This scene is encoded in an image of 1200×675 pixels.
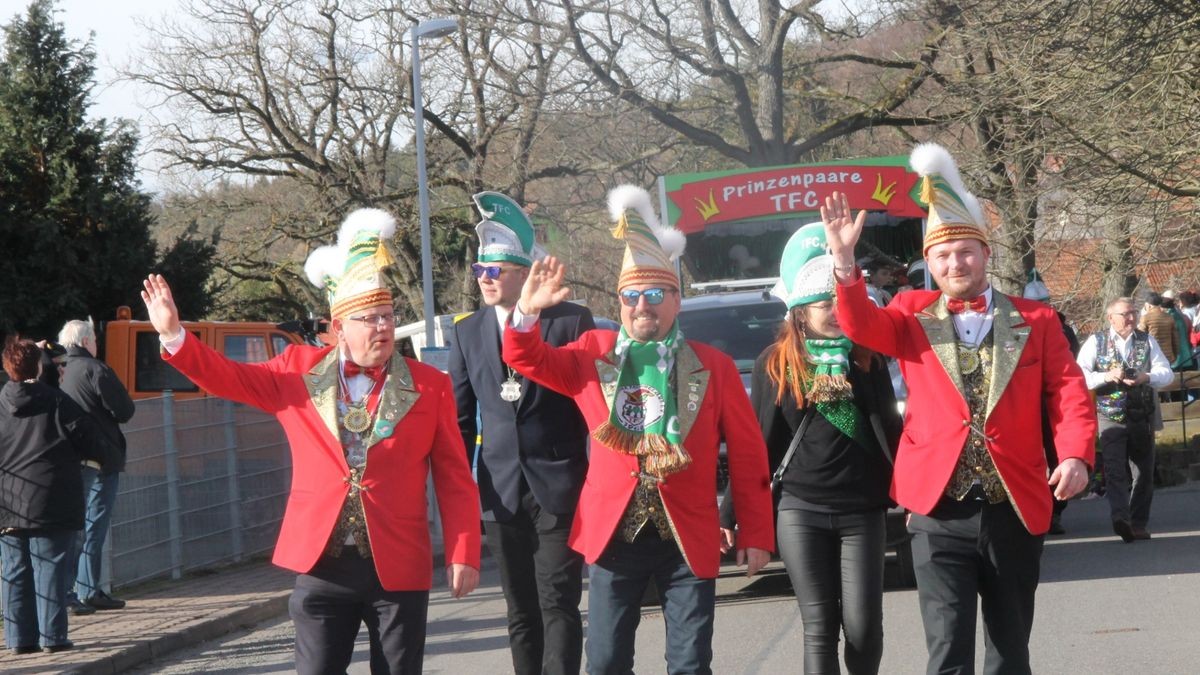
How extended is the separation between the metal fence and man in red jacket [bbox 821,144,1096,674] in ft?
25.9

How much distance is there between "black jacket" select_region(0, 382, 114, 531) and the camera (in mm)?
9031

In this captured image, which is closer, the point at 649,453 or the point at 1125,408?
the point at 649,453

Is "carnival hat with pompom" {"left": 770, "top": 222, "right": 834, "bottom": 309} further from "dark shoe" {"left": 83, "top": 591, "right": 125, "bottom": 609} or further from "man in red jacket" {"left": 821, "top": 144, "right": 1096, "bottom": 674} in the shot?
"dark shoe" {"left": 83, "top": 591, "right": 125, "bottom": 609}

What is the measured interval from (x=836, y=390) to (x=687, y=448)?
0.67 meters

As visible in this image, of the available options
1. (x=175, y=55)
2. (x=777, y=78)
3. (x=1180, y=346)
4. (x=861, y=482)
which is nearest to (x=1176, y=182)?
(x=1180, y=346)

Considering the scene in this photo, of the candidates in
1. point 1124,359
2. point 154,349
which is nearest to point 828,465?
point 1124,359

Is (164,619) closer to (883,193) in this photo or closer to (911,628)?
(911,628)

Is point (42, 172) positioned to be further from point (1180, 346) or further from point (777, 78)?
point (1180, 346)

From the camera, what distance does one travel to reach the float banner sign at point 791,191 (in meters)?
13.7

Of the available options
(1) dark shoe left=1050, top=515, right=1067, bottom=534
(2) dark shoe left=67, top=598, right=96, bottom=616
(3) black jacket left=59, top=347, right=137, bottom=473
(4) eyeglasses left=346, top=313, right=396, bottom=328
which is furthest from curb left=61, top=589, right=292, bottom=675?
(1) dark shoe left=1050, top=515, right=1067, bottom=534

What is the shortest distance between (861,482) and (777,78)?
21.1 m

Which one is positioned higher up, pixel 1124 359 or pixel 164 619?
pixel 1124 359

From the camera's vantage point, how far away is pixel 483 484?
235 inches

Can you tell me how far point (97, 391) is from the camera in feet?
33.1
